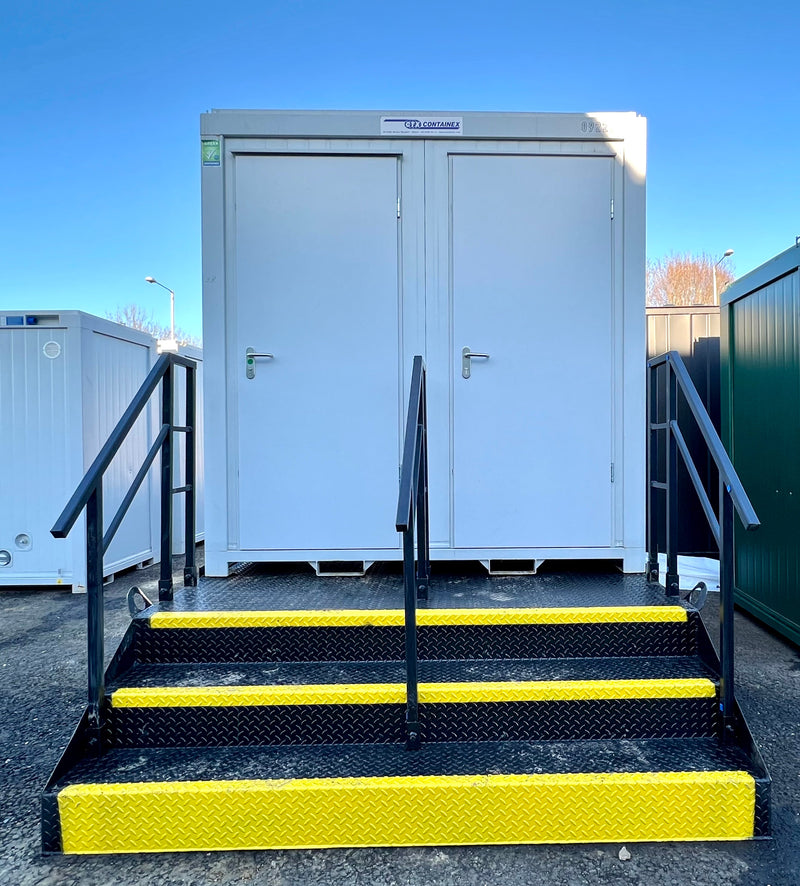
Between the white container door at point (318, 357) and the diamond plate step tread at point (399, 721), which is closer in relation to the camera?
the diamond plate step tread at point (399, 721)

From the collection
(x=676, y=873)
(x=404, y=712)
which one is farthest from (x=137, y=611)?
(x=676, y=873)

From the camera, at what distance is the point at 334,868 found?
65.7 inches

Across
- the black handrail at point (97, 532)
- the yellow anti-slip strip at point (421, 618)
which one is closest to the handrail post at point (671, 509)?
the yellow anti-slip strip at point (421, 618)

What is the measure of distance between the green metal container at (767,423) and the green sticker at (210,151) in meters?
3.26

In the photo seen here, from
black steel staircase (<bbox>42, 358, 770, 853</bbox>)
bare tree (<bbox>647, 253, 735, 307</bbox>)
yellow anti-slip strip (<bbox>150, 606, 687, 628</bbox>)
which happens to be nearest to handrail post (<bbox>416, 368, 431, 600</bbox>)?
black steel staircase (<bbox>42, 358, 770, 853</bbox>)

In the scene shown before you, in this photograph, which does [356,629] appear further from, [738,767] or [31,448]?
[31,448]

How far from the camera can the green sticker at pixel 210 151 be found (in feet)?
9.37

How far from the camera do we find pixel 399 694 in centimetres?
195

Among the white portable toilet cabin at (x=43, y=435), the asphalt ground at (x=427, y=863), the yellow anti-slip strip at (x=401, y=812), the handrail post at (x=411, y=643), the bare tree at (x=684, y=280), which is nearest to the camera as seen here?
the asphalt ground at (x=427, y=863)

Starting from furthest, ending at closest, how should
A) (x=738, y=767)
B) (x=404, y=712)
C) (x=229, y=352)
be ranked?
(x=229, y=352) → (x=404, y=712) → (x=738, y=767)

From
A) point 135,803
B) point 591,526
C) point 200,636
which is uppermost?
point 591,526

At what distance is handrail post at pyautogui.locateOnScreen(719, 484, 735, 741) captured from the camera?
1924 millimetres

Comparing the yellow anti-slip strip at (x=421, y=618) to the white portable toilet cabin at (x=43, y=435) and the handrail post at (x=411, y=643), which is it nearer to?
the handrail post at (x=411, y=643)

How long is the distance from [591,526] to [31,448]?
14.0 ft
